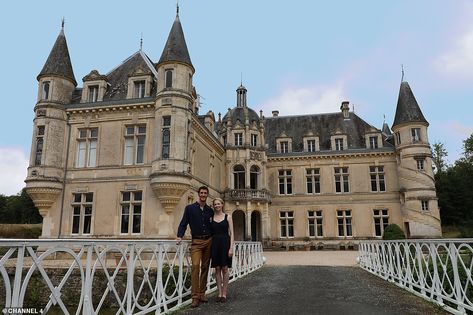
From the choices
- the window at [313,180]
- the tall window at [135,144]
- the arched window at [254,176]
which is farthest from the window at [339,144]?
the tall window at [135,144]

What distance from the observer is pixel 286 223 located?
31422mm

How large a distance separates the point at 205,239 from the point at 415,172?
26.5m

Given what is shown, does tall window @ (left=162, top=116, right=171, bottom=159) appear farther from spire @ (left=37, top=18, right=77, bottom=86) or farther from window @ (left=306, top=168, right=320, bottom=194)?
window @ (left=306, top=168, right=320, bottom=194)

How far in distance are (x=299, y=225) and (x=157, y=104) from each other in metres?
17.8

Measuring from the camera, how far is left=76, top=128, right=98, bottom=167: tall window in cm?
2056

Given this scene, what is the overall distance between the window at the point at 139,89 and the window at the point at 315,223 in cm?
1822

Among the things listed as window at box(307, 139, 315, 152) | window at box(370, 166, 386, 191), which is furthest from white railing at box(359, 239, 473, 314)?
window at box(307, 139, 315, 152)

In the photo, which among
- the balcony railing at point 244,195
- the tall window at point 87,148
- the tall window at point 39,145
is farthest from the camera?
the balcony railing at point 244,195

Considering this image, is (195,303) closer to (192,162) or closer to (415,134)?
(192,162)

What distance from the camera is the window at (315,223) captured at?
30927mm

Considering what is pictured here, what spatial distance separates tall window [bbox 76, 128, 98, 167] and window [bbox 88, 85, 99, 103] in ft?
6.29

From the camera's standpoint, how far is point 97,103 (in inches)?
814

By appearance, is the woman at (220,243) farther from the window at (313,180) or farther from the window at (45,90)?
the window at (313,180)

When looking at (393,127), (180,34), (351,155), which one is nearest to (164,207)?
(180,34)
